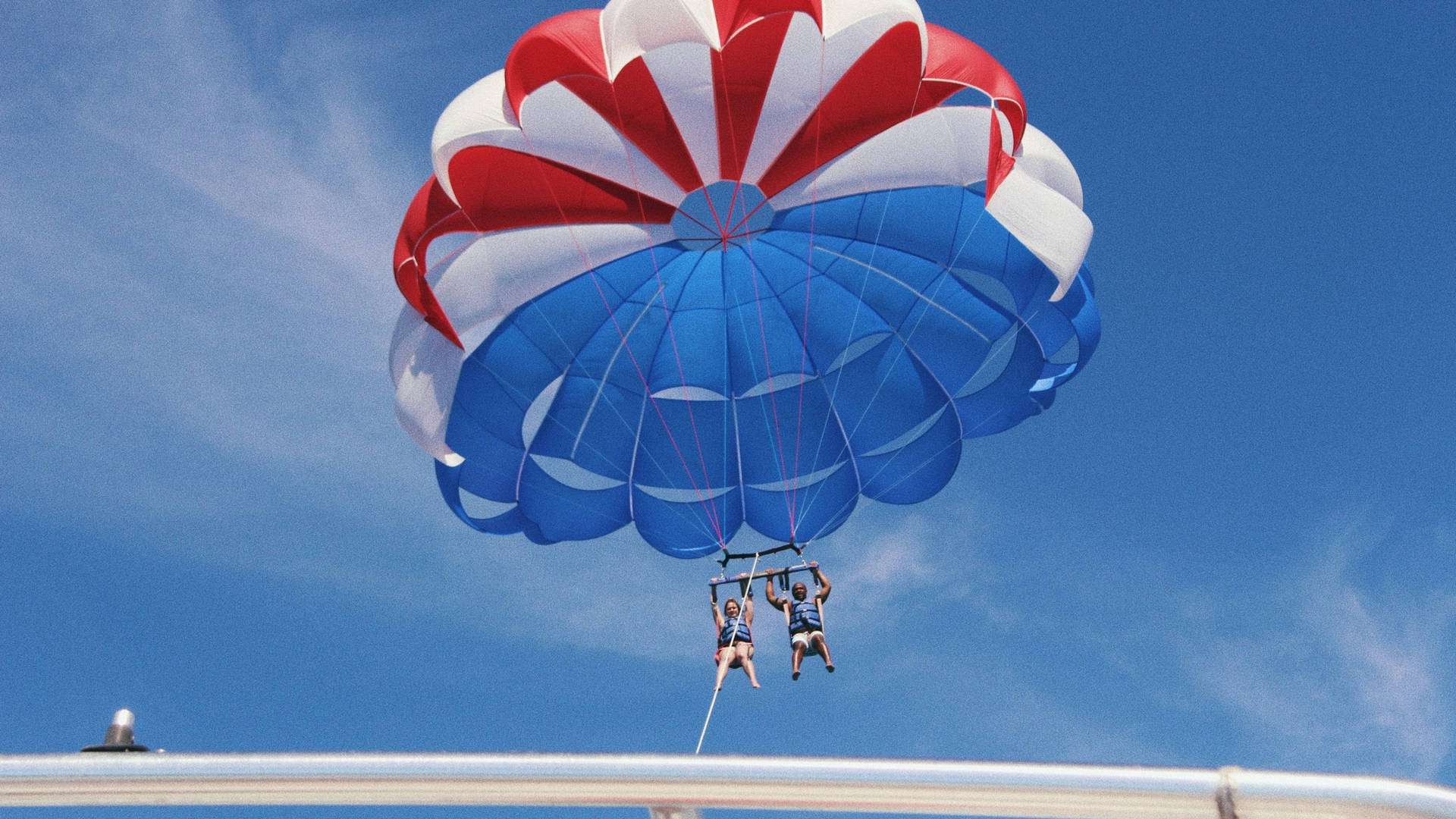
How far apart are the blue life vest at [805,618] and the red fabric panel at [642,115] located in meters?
3.18

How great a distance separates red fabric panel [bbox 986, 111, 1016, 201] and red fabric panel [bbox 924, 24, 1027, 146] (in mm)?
91

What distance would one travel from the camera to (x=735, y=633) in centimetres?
898

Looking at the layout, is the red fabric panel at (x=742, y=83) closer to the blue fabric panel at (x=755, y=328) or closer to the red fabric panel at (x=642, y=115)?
the red fabric panel at (x=642, y=115)

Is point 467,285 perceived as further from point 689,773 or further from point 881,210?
point 689,773

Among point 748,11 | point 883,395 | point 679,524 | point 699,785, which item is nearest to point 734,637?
point 679,524

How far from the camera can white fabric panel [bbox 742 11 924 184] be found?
8672mm

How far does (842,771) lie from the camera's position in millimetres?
1895

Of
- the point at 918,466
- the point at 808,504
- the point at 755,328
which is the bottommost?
the point at 808,504

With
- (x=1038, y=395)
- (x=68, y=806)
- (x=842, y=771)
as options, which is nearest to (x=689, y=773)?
(x=842, y=771)

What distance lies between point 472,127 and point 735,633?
12.9 feet

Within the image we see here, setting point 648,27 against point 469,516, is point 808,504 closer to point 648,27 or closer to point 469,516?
point 469,516

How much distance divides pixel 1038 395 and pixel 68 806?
8.86 metres

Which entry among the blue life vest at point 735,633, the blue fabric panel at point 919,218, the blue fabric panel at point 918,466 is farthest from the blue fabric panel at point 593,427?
the blue fabric panel at point 919,218

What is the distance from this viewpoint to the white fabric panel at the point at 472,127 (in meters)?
8.57
